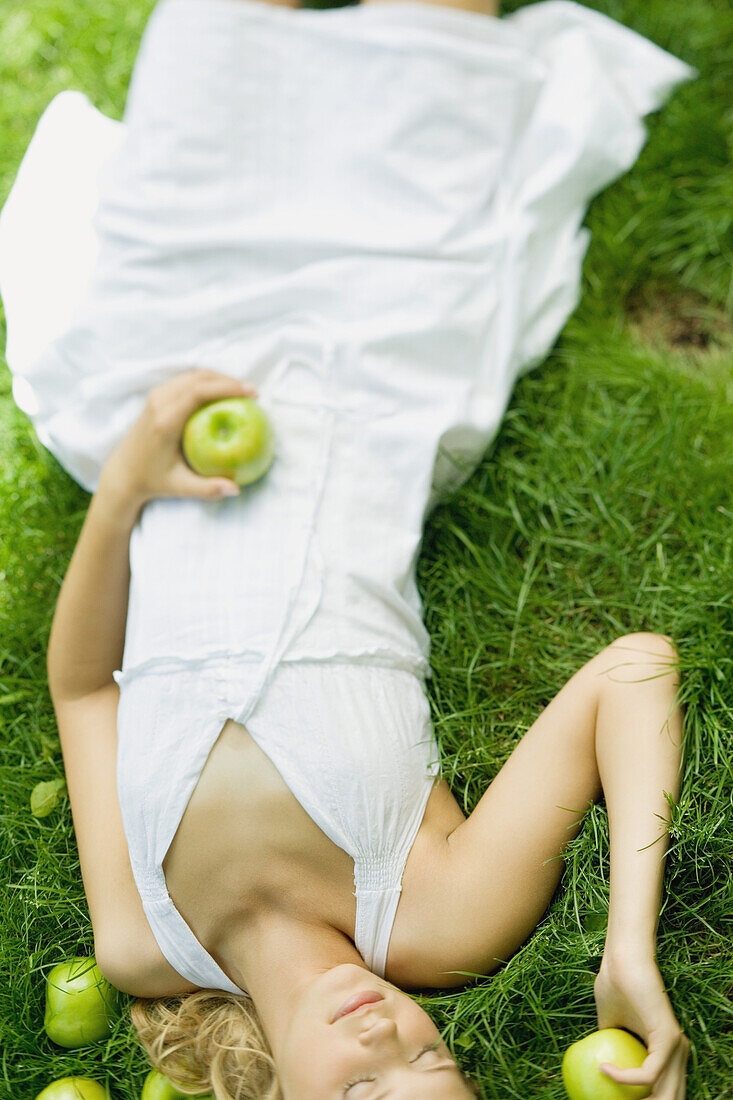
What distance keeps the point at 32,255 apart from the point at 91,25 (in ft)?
4.02

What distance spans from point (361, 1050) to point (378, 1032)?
0.04 metres

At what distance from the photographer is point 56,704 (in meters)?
2.37

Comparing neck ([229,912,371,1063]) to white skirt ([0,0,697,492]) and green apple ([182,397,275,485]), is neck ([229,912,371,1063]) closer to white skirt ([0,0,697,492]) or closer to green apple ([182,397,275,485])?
green apple ([182,397,275,485])

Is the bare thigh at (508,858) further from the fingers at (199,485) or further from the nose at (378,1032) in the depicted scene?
the fingers at (199,485)

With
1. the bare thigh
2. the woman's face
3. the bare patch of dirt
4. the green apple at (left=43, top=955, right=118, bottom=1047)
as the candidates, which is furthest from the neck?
the bare patch of dirt

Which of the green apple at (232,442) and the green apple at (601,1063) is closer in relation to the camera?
the green apple at (601,1063)

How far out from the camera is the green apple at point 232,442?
2.18 metres

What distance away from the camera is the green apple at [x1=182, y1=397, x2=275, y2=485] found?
218 cm

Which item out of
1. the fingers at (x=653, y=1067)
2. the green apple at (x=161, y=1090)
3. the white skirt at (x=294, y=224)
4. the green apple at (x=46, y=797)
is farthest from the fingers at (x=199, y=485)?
the fingers at (x=653, y=1067)

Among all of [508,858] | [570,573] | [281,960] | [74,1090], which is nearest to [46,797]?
[74,1090]

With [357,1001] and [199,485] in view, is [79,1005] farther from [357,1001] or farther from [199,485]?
[199,485]

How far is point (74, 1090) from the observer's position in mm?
2076

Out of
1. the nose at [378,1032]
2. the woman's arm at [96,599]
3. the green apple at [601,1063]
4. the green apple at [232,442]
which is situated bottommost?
the green apple at [601,1063]

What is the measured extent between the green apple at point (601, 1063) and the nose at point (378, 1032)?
0.40 metres
